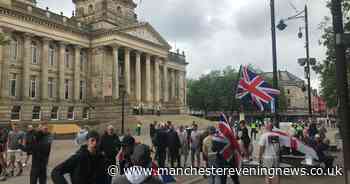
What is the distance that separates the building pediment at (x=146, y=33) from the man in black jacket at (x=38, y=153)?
47.6 metres

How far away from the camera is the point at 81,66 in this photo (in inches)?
2207

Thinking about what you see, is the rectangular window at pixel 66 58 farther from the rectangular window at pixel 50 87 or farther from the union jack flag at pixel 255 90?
the union jack flag at pixel 255 90

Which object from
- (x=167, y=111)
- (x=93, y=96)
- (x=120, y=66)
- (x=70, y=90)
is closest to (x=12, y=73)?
(x=70, y=90)

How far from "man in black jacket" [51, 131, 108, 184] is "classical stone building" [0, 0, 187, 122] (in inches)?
1588

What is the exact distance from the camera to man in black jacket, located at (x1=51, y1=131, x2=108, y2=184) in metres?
4.71

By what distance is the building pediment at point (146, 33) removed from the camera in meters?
57.9

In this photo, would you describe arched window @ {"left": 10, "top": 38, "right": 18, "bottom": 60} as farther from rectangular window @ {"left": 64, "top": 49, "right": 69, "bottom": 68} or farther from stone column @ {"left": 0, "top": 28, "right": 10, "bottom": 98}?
rectangular window @ {"left": 64, "top": 49, "right": 69, "bottom": 68}

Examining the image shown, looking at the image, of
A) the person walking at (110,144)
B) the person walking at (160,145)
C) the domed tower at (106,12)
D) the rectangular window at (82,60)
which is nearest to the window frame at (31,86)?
the rectangular window at (82,60)

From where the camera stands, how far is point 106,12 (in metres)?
62.7

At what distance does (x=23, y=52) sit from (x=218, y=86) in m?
52.5

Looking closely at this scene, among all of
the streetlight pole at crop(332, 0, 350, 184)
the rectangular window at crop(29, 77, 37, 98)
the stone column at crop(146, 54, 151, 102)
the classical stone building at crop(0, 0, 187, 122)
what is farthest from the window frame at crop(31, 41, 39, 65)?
the streetlight pole at crop(332, 0, 350, 184)

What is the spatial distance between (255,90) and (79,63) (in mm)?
44739

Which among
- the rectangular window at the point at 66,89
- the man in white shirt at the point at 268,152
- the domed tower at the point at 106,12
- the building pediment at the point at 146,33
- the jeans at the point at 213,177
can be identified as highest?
the domed tower at the point at 106,12

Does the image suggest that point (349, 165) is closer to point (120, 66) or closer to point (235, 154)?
point (235, 154)
